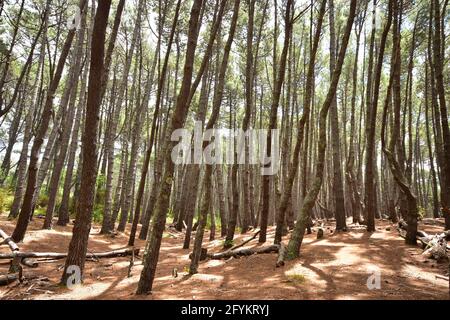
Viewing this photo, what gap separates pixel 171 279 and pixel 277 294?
2350mm

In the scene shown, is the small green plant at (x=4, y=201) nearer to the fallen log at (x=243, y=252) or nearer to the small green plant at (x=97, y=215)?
the small green plant at (x=97, y=215)

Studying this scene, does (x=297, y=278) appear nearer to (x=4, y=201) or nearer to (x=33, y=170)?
(x=33, y=170)

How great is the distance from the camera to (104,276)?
635 centimetres

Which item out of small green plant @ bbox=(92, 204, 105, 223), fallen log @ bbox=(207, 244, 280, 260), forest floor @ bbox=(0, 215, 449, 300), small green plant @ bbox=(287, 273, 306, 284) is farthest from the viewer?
small green plant @ bbox=(92, 204, 105, 223)

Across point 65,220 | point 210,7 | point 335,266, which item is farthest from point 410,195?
point 65,220

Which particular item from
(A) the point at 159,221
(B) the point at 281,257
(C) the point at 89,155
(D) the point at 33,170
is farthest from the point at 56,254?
(B) the point at 281,257

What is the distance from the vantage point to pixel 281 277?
5.16 metres

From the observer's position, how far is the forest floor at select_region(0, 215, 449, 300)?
4.24 m

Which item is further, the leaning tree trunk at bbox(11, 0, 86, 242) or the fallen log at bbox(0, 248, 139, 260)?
the leaning tree trunk at bbox(11, 0, 86, 242)

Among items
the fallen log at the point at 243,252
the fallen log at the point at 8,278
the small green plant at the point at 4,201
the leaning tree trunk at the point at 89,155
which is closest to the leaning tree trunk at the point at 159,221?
the leaning tree trunk at the point at 89,155

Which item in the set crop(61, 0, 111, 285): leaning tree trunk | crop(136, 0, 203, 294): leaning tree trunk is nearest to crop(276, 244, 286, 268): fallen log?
crop(136, 0, 203, 294): leaning tree trunk

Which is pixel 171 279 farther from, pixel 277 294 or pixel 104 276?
pixel 277 294

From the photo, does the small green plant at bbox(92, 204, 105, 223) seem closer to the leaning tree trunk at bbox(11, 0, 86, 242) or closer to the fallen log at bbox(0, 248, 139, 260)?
the fallen log at bbox(0, 248, 139, 260)
